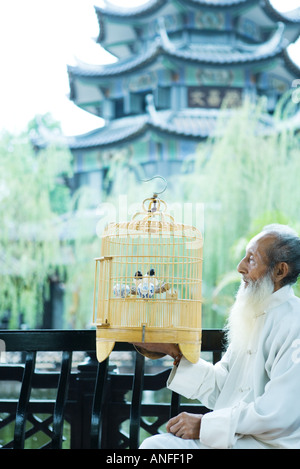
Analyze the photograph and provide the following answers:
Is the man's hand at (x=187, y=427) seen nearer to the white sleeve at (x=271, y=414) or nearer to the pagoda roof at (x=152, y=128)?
the white sleeve at (x=271, y=414)

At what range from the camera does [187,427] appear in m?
1.91

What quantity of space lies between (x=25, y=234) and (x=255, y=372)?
34.4 feet

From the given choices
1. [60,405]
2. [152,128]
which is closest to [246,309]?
[60,405]

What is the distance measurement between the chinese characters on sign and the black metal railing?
12.4 metres

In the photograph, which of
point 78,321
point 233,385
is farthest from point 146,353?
point 78,321

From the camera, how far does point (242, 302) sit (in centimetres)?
207

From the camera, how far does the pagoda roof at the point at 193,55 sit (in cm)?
1434

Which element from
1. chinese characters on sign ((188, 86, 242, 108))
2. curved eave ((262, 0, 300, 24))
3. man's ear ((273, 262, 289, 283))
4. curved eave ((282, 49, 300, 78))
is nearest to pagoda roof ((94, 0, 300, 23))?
curved eave ((262, 0, 300, 24))

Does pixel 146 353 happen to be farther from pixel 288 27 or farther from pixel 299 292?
pixel 288 27

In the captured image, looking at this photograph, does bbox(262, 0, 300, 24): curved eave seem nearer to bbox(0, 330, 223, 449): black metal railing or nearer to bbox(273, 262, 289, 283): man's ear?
bbox(0, 330, 223, 449): black metal railing

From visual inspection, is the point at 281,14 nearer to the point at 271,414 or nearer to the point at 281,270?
the point at 281,270

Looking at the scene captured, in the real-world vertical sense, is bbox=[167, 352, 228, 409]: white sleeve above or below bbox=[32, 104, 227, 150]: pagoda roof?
below

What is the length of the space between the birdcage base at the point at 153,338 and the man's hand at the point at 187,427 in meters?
0.18

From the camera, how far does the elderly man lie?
1801 millimetres
